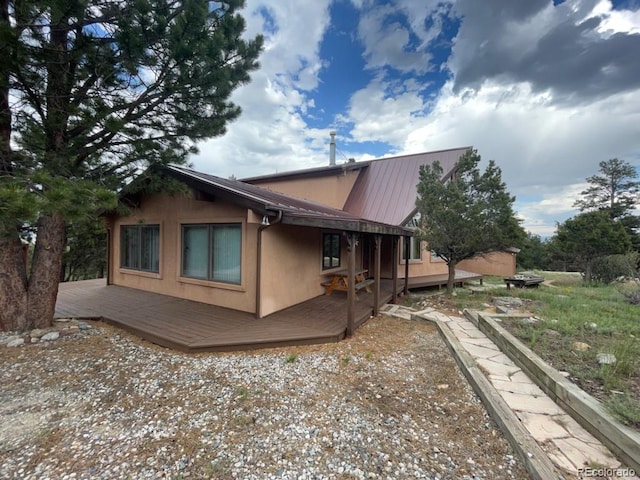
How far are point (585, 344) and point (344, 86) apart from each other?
13094 millimetres

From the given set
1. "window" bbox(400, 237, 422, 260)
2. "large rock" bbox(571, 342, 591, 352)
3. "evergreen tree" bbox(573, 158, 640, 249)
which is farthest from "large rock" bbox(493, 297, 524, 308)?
"evergreen tree" bbox(573, 158, 640, 249)

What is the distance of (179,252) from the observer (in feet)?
22.1

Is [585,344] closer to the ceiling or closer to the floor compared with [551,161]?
closer to the floor

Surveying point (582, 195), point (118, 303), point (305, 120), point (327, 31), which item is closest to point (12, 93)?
point (118, 303)

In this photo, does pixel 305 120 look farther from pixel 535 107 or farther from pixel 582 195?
pixel 582 195

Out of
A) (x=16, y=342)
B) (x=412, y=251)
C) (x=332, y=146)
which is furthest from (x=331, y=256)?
(x=332, y=146)

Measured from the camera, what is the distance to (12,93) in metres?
4.05

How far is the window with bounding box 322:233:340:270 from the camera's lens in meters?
7.85

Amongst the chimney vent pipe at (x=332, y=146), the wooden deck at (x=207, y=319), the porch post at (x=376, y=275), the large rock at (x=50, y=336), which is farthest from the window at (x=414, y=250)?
the large rock at (x=50, y=336)

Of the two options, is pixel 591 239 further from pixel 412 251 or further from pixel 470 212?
pixel 470 212

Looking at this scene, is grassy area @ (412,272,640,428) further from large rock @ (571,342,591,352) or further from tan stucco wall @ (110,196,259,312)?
tan stucco wall @ (110,196,259,312)

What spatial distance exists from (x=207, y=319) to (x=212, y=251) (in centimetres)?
160

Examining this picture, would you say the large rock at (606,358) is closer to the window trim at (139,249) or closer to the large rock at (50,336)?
the large rock at (50,336)

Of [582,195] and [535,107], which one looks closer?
[535,107]
